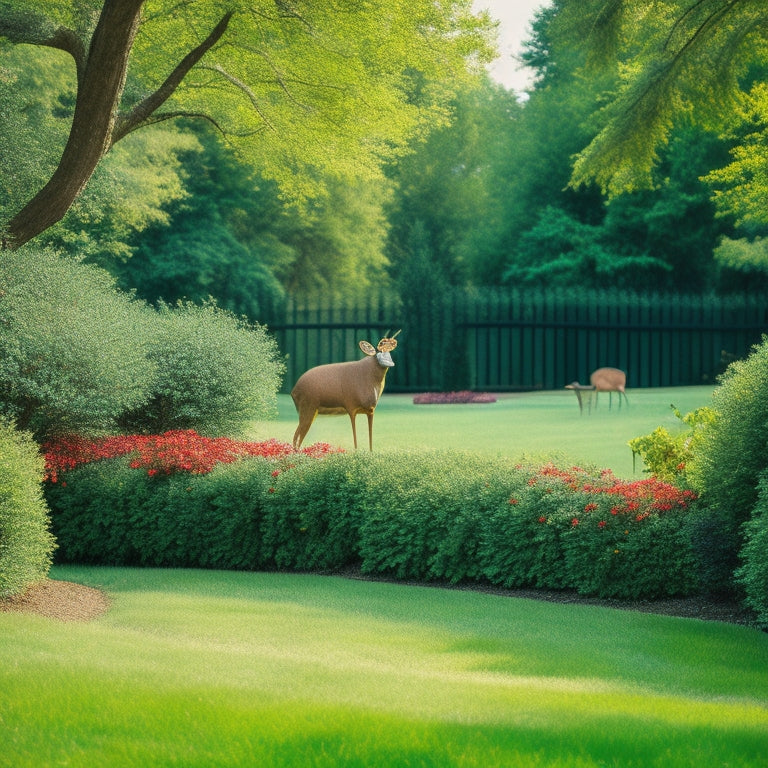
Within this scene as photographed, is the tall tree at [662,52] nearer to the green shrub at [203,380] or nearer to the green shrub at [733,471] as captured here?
the green shrub at [733,471]

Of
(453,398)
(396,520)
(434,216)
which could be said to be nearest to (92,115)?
(396,520)

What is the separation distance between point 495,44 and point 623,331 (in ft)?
48.5

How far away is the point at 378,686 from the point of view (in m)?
5.25

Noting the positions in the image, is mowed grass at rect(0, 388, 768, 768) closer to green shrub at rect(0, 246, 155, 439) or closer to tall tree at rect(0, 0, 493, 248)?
green shrub at rect(0, 246, 155, 439)

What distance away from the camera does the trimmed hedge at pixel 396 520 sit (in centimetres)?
845

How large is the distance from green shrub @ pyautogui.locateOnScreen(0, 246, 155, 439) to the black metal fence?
15.5m

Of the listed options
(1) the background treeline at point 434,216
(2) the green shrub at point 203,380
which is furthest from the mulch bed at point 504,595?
(1) the background treeline at point 434,216

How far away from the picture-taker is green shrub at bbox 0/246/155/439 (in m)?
11.2

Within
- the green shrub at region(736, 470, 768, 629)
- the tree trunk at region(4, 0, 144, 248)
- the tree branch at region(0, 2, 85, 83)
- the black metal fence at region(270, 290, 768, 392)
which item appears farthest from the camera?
the black metal fence at region(270, 290, 768, 392)

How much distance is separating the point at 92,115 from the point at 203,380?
4471 mm

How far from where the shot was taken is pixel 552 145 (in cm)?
3881

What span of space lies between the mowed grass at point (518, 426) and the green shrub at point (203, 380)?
102 centimetres

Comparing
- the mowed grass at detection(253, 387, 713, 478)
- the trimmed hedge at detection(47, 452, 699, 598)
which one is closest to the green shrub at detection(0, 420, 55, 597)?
the trimmed hedge at detection(47, 452, 699, 598)

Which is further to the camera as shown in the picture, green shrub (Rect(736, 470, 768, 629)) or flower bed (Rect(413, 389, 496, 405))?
flower bed (Rect(413, 389, 496, 405))
